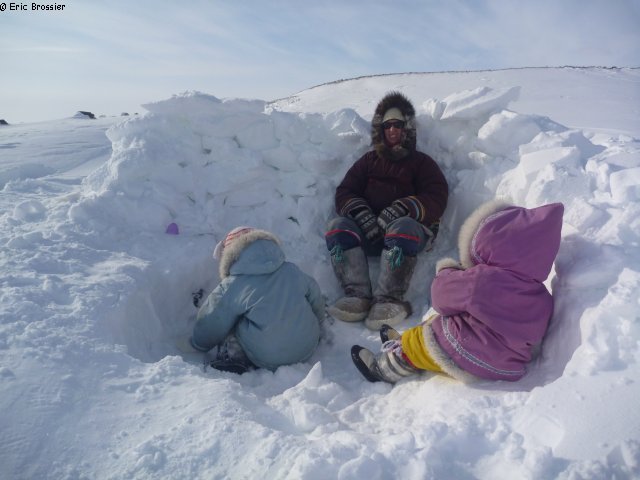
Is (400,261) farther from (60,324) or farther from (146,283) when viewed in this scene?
(60,324)

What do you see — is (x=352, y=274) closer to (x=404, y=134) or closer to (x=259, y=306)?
(x=259, y=306)

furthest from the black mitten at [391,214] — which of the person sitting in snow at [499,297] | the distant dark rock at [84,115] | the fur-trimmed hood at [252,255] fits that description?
the distant dark rock at [84,115]

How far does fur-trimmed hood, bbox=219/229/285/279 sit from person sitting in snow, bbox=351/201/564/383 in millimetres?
985

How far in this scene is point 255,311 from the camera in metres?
2.54

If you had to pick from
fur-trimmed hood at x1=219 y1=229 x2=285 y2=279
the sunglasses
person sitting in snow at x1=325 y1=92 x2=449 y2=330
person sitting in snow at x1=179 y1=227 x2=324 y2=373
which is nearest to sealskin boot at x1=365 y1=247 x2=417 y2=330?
person sitting in snow at x1=325 y1=92 x2=449 y2=330

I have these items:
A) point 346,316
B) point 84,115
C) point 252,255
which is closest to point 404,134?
point 346,316

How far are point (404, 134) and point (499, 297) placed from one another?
2.19 meters

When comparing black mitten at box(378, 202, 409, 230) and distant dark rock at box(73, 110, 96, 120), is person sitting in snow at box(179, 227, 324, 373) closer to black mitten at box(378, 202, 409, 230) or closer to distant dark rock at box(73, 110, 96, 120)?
black mitten at box(378, 202, 409, 230)

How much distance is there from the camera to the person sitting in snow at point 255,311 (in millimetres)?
2549

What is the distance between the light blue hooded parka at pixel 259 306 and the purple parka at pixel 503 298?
896mm

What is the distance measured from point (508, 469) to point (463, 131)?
3026 millimetres

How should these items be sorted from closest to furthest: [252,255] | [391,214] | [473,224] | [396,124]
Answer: [473,224]
[252,255]
[391,214]
[396,124]

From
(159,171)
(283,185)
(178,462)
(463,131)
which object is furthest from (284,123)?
(178,462)

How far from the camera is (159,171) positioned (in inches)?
150
